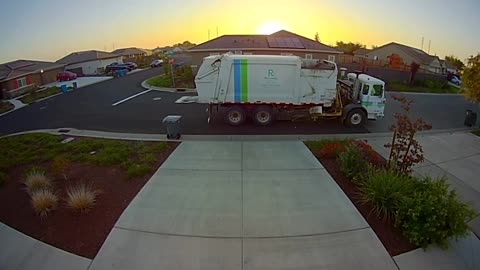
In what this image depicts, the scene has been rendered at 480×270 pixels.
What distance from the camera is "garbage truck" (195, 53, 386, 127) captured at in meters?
13.1

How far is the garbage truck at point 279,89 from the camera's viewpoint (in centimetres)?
1307

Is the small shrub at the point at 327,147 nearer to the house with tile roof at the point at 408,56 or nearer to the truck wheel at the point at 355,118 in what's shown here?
the truck wheel at the point at 355,118

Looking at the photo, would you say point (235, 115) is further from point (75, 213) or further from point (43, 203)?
point (43, 203)

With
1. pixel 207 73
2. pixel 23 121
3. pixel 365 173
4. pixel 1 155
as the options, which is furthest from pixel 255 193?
pixel 23 121

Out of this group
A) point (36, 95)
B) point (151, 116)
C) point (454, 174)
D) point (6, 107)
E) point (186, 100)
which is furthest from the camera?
point (36, 95)

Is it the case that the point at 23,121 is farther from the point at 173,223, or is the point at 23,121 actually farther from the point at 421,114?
the point at 421,114

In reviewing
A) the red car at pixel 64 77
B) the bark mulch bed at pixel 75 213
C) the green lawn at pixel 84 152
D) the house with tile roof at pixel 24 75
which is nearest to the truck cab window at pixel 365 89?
the green lawn at pixel 84 152

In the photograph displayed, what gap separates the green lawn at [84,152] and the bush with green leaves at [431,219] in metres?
6.74

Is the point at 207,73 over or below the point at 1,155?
over

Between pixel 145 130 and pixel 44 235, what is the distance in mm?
7784

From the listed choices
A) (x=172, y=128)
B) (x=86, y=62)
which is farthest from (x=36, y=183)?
(x=86, y=62)

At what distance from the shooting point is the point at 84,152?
1045 centimetres

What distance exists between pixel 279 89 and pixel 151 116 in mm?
7358

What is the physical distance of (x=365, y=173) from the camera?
784cm
